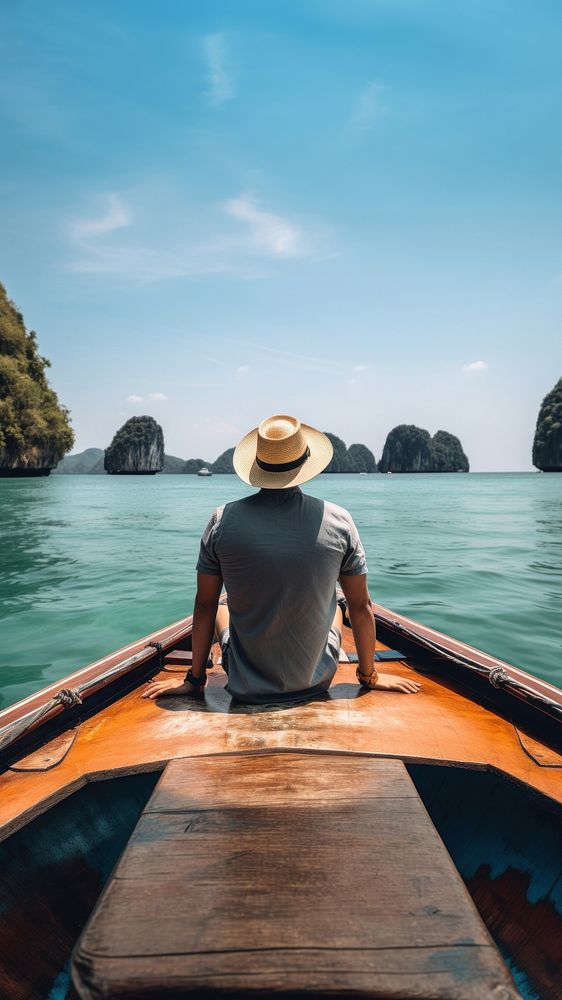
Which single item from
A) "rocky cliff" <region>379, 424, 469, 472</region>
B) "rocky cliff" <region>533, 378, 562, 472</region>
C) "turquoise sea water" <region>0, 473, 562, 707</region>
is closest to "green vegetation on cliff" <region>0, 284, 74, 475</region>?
"turquoise sea water" <region>0, 473, 562, 707</region>

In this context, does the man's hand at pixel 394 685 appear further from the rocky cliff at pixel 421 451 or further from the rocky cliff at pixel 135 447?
the rocky cliff at pixel 421 451

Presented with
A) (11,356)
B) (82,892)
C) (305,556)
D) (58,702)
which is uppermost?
(11,356)

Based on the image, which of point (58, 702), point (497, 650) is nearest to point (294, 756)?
point (58, 702)

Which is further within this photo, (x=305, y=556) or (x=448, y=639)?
(x=448, y=639)

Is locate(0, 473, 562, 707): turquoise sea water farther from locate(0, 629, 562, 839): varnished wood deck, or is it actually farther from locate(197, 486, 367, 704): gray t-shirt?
locate(197, 486, 367, 704): gray t-shirt

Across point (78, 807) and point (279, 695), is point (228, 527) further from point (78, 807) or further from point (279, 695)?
point (78, 807)

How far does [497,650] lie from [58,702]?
17.0 feet

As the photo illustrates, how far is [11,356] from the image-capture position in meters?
43.3

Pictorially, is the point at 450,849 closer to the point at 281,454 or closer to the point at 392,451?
the point at 281,454

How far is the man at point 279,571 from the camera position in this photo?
6.19 ft

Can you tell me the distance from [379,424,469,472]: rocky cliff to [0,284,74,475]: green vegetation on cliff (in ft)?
354

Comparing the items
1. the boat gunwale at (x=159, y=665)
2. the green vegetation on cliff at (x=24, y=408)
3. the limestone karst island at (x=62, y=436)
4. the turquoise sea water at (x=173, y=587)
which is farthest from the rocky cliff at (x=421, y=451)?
the boat gunwale at (x=159, y=665)

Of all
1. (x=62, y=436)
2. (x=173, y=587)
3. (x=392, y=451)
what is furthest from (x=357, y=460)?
(x=173, y=587)

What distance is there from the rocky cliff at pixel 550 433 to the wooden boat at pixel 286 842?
267 ft
